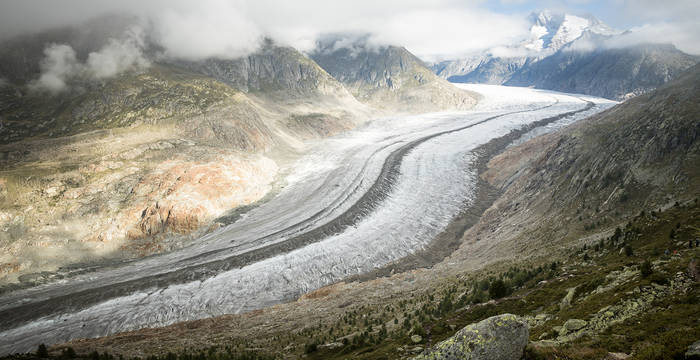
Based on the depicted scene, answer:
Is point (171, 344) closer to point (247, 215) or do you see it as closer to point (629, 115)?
point (247, 215)

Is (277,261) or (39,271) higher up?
(39,271)

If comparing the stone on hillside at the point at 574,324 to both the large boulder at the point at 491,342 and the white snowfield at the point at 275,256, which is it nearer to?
the large boulder at the point at 491,342

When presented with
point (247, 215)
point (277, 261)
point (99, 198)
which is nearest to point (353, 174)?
point (247, 215)

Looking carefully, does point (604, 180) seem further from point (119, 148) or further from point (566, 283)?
point (119, 148)

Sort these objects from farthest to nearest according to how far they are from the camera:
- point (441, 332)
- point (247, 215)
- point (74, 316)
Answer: point (247, 215)
point (74, 316)
point (441, 332)

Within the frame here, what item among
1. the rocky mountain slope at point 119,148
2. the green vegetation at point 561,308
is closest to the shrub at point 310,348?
the green vegetation at point 561,308

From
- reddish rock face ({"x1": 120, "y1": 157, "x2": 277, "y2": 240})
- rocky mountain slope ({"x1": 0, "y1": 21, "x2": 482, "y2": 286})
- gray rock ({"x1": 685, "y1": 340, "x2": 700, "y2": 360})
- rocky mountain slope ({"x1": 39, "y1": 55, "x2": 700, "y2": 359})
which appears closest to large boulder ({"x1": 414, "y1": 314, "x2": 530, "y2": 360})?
rocky mountain slope ({"x1": 39, "y1": 55, "x2": 700, "y2": 359})
